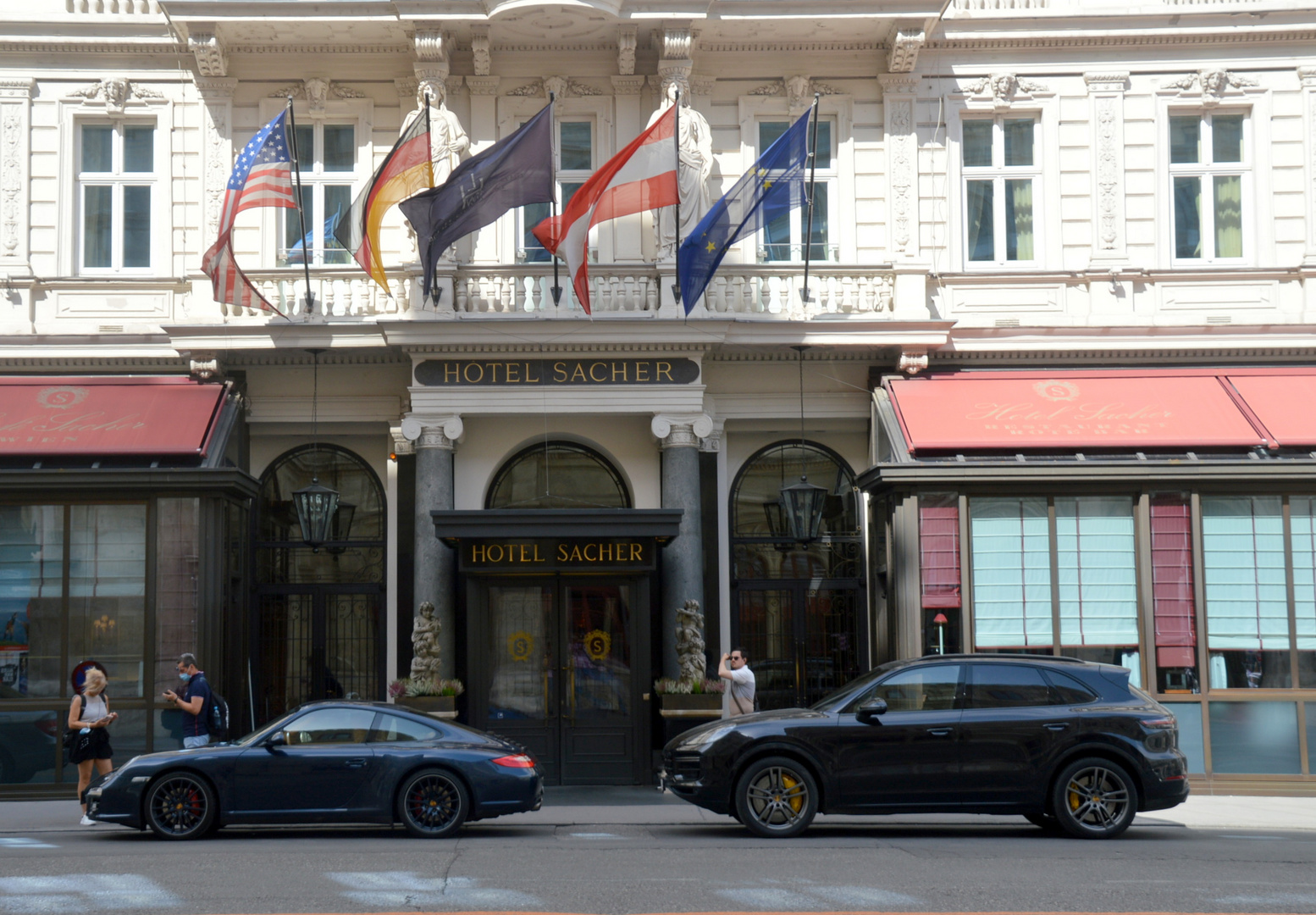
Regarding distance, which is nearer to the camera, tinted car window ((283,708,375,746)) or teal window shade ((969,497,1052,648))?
tinted car window ((283,708,375,746))

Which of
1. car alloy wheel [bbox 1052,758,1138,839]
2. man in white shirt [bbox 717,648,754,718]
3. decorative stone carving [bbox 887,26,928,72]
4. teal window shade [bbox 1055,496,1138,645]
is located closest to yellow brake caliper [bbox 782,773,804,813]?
car alloy wheel [bbox 1052,758,1138,839]

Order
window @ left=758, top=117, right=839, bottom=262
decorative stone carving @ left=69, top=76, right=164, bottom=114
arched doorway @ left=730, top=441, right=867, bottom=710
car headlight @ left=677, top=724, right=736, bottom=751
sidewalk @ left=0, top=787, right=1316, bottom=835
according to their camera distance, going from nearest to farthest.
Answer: car headlight @ left=677, top=724, right=736, bottom=751, sidewalk @ left=0, top=787, right=1316, bottom=835, decorative stone carving @ left=69, top=76, right=164, bottom=114, window @ left=758, top=117, right=839, bottom=262, arched doorway @ left=730, top=441, right=867, bottom=710

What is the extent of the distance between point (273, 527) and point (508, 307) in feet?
15.5

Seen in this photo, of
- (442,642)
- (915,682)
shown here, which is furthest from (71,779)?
(915,682)

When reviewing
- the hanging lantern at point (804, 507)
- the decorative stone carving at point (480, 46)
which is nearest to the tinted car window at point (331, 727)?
the hanging lantern at point (804, 507)

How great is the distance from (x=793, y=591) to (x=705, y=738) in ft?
23.1

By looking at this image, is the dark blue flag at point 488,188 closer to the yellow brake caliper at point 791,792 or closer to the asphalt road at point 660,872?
the asphalt road at point 660,872

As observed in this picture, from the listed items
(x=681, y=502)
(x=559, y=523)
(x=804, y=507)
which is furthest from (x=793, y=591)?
(x=559, y=523)

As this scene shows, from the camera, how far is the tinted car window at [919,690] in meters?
13.6

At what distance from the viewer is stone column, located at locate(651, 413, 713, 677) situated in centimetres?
1908

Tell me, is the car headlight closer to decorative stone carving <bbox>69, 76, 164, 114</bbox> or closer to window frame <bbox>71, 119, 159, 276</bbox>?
window frame <bbox>71, 119, 159, 276</bbox>

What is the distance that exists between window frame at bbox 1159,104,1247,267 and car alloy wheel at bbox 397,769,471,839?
41.1ft

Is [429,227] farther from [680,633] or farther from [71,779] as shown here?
[71,779]

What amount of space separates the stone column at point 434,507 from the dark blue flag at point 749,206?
3.73m
